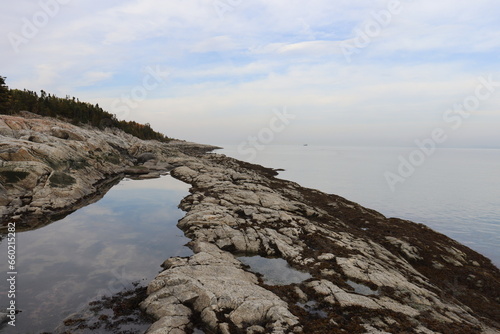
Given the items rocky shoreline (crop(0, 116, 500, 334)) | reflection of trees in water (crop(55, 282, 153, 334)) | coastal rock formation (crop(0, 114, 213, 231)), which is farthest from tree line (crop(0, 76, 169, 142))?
reflection of trees in water (crop(55, 282, 153, 334))

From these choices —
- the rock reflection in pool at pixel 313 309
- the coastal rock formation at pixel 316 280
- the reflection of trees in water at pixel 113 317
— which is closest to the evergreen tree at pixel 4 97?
the coastal rock formation at pixel 316 280

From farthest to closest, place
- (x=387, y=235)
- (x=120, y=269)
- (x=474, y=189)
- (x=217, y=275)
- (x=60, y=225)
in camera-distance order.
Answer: (x=474, y=189), (x=387, y=235), (x=60, y=225), (x=120, y=269), (x=217, y=275)

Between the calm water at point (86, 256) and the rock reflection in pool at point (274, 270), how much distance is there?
3.75 meters

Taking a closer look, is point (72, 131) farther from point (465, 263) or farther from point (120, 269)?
point (465, 263)

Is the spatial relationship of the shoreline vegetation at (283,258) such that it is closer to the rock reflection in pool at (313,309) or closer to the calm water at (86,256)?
the rock reflection in pool at (313,309)

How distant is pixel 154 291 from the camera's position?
10.8 meters

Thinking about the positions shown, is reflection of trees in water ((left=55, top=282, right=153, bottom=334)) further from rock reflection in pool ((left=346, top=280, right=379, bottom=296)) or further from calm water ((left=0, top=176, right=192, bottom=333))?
rock reflection in pool ((left=346, top=280, right=379, bottom=296))

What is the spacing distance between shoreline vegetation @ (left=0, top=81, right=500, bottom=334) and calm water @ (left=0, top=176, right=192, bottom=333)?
5.00ft

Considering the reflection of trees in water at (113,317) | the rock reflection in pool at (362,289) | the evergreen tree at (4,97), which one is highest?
the evergreen tree at (4,97)

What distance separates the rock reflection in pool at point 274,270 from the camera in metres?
13.0

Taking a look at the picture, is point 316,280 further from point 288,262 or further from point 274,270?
point 288,262

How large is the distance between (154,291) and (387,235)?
19949 millimetres

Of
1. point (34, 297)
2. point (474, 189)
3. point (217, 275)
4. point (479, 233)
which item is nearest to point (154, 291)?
point (217, 275)

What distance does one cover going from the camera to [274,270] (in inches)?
552
